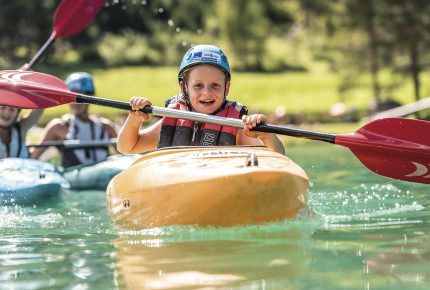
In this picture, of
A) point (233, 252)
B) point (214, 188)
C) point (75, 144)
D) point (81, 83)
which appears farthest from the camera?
point (81, 83)

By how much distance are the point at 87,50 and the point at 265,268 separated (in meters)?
38.1

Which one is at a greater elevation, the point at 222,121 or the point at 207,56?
the point at 207,56

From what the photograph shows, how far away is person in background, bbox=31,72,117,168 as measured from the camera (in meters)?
9.48

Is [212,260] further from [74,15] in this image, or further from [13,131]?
[74,15]

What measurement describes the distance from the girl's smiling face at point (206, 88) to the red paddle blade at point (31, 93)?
47.3 inches

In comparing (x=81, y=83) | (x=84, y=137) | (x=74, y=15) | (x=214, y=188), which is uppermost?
(x=74, y=15)

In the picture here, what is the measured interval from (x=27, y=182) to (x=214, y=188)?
11.2 ft

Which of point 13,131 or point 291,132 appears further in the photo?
A: point 13,131

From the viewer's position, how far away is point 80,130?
9.64 m

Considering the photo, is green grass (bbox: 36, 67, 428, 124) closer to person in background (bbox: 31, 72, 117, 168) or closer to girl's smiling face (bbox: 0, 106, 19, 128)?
person in background (bbox: 31, 72, 117, 168)

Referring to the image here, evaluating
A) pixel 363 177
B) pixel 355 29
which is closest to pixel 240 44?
pixel 355 29

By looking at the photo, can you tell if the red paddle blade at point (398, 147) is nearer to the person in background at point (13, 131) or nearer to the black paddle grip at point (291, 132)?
the black paddle grip at point (291, 132)

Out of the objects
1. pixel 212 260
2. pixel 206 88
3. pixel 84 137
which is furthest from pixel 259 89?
pixel 212 260

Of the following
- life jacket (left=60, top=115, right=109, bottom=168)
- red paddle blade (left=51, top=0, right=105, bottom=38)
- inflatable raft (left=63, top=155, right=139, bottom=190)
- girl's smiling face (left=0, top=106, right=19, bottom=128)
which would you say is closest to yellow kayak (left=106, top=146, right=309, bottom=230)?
inflatable raft (left=63, top=155, right=139, bottom=190)
